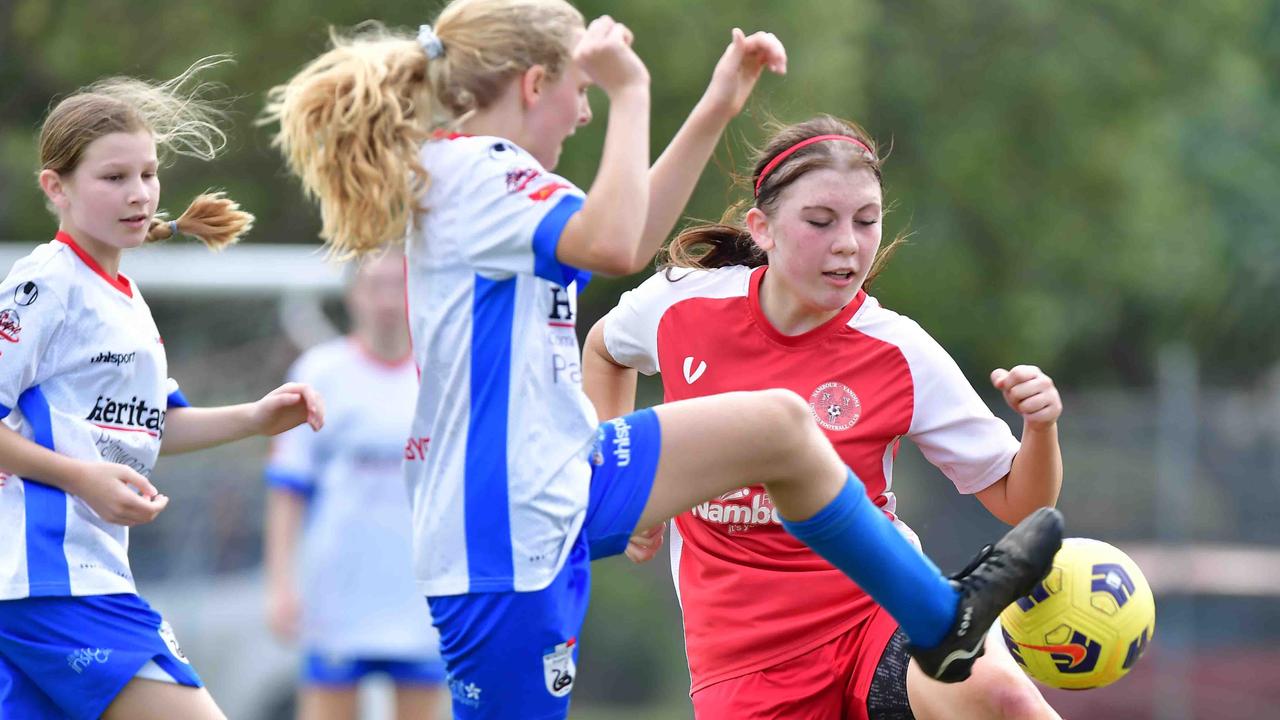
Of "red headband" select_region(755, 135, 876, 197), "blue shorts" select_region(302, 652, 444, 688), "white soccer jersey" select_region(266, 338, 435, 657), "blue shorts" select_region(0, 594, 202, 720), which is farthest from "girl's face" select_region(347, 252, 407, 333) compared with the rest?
"blue shorts" select_region(0, 594, 202, 720)

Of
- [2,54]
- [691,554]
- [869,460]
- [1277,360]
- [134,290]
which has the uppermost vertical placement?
[2,54]

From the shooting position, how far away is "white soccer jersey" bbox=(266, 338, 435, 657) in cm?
564

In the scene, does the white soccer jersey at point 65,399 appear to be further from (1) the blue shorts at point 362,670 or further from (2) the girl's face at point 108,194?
(1) the blue shorts at point 362,670

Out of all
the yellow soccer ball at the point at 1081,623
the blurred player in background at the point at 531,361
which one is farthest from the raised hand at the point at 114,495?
the yellow soccer ball at the point at 1081,623

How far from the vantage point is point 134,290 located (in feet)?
11.0

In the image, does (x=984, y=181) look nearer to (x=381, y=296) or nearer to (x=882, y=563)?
(x=381, y=296)

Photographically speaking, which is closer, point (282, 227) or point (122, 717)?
point (122, 717)

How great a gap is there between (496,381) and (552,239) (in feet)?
0.91

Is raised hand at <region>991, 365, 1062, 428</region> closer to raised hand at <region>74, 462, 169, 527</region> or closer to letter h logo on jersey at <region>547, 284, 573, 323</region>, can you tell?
letter h logo on jersey at <region>547, 284, 573, 323</region>

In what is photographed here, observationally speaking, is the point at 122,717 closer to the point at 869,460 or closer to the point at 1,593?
the point at 1,593

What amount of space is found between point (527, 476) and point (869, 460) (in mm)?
1045

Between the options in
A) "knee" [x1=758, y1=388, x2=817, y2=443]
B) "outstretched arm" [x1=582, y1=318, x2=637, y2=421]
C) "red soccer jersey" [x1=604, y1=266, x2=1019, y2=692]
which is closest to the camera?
"knee" [x1=758, y1=388, x2=817, y2=443]

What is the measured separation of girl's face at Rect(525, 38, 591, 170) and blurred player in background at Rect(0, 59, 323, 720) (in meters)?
0.80

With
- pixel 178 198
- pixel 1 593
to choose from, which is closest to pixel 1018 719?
pixel 1 593
